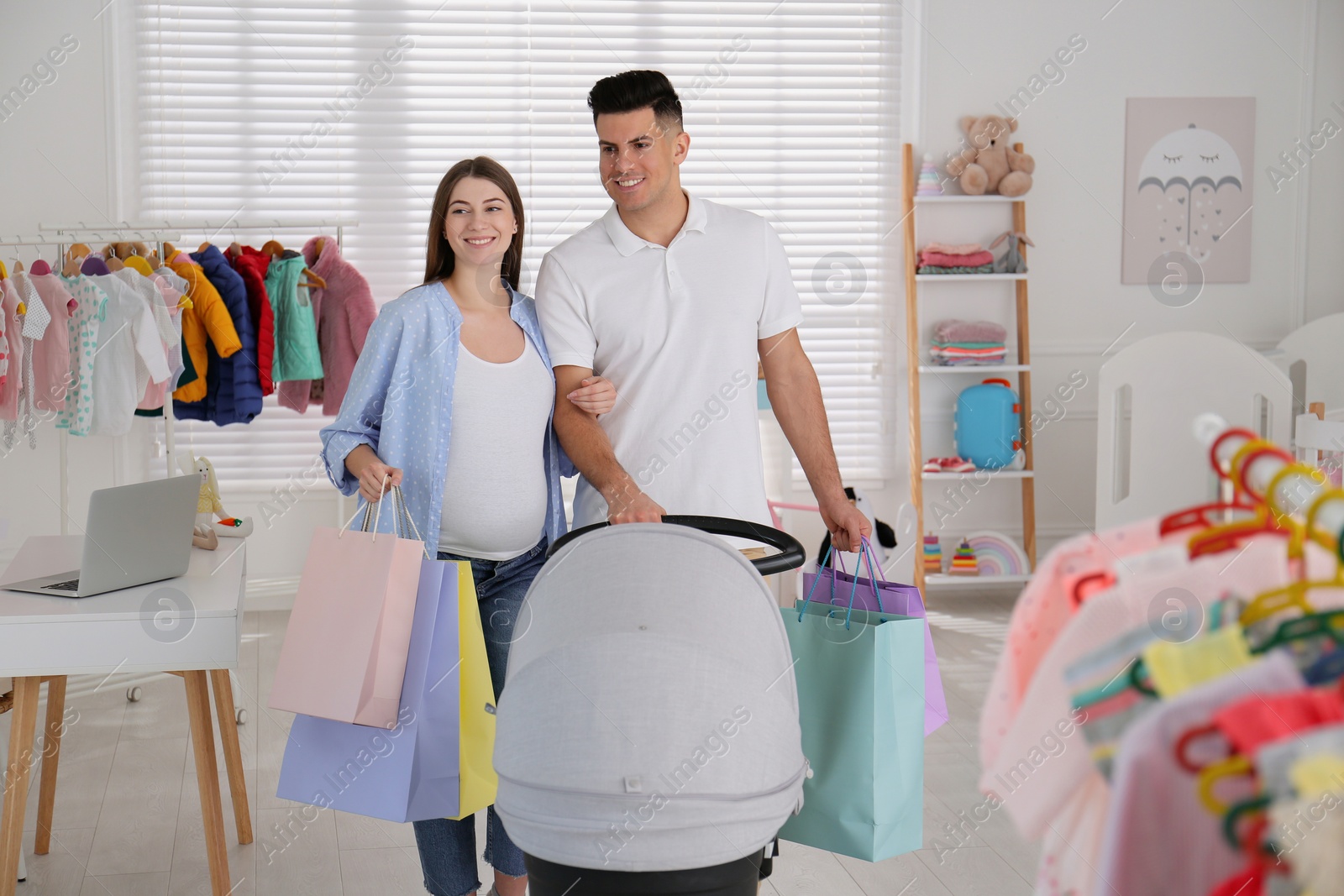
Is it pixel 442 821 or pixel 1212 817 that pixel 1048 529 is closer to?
pixel 442 821

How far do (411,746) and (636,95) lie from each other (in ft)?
3.66

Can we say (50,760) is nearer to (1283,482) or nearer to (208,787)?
(208,787)

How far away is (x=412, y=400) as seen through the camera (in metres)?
1.71

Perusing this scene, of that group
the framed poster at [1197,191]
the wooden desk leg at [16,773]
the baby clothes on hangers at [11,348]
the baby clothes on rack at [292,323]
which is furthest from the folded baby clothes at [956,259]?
the wooden desk leg at [16,773]

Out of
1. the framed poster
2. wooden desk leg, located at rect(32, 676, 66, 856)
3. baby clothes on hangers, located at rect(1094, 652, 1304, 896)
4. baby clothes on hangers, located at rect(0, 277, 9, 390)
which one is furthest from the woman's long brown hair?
the framed poster

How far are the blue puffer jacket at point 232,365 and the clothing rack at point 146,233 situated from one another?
0.43ft

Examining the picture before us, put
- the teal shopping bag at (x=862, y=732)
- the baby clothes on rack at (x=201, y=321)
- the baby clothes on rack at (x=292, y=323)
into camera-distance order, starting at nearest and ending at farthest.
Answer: the teal shopping bag at (x=862, y=732) < the baby clothes on rack at (x=201, y=321) < the baby clothes on rack at (x=292, y=323)

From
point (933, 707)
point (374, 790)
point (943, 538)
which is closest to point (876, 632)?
point (933, 707)

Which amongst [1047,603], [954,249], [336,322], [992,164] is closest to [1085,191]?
[992,164]

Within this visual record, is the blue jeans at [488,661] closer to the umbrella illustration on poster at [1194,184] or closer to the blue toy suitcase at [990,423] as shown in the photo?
the blue toy suitcase at [990,423]

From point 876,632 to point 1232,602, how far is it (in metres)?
0.84

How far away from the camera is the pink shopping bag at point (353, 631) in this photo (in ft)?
5.12

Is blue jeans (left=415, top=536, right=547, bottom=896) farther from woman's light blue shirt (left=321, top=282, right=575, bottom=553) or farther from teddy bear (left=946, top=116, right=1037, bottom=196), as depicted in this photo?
teddy bear (left=946, top=116, right=1037, bottom=196)

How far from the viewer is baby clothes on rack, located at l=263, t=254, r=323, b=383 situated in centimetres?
377
